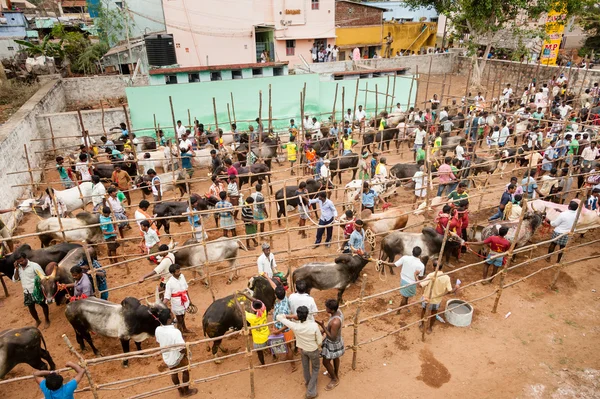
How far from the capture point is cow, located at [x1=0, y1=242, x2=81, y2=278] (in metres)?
7.38

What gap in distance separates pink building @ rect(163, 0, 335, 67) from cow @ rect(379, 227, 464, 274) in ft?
56.6

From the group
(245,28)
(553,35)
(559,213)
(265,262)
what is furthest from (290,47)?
(265,262)

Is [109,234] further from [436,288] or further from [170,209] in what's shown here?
[436,288]

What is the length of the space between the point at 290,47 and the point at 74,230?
21.2m

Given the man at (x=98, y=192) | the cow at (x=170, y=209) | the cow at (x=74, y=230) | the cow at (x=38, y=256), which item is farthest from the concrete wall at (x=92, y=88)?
the cow at (x=38, y=256)

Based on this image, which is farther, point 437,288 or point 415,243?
point 415,243

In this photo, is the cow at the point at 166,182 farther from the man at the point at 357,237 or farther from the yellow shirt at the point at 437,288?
the yellow shirt at the point at 437,288

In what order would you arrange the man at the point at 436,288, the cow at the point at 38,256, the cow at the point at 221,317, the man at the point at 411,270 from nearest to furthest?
1. the cow at the point at 221,317
2. the man at the point at 436,288
3. the man at the point at 411,270
4. the cow at the point at 38,256

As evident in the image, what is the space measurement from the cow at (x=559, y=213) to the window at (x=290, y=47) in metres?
20.9

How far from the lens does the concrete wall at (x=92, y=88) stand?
65.0ft

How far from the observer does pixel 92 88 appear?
20094mm

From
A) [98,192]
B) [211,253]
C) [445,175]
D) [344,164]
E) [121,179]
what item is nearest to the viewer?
[211,253]

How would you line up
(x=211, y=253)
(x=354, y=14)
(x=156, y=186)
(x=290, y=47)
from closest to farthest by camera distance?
(x=211, y=253)
(x=156, y=186)
(x=290, y=47)
(x=354, y=14)

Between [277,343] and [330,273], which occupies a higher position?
[330,273]
